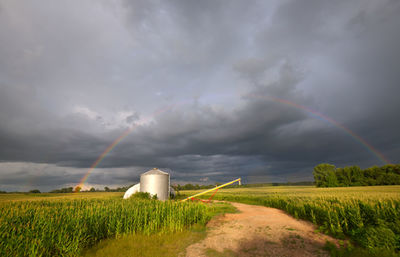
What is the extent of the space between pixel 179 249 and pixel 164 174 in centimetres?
2095

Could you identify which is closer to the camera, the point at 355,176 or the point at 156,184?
the point at 156,184

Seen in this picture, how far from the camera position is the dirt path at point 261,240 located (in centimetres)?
942

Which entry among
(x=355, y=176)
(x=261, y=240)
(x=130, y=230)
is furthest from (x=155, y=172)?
(x=355, y=176)

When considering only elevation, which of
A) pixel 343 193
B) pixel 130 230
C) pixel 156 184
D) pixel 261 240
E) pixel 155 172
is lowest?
pixel 261 240

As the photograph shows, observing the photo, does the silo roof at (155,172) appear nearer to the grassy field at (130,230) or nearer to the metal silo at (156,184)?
the metal silo at (156,184)

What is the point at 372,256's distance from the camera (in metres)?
7.93

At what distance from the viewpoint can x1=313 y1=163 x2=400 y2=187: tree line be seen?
74875mm

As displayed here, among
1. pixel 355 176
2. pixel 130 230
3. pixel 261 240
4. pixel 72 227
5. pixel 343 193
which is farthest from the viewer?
pixel 355 176

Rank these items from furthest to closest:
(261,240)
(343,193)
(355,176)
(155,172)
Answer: (355,176)
(155,172)
(343,193)
(261,240)

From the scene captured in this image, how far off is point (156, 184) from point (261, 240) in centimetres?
2065

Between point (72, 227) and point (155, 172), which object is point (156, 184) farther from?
point (72, 227)

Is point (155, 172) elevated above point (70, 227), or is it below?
above

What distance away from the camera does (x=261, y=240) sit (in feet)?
36.0

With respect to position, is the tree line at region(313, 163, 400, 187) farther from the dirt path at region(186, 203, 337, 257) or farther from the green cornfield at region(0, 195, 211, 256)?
the green cornfield at region(0, 195, 211, 256)
